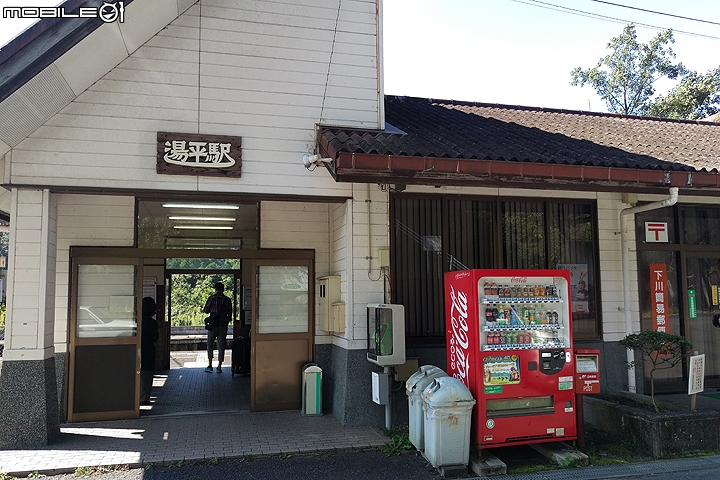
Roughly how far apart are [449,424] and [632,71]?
2666cm

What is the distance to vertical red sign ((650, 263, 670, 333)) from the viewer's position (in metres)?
8.56

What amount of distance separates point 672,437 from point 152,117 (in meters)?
7.12

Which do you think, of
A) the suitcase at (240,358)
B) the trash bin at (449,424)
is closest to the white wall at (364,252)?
the trash bin at (449,424)

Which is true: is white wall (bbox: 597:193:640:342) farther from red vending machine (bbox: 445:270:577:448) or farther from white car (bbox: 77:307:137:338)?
white car (bbox: 77:307:137:338)

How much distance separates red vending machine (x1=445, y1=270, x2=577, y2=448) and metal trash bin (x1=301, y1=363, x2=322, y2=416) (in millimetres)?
2435

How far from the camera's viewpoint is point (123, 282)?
309 inches

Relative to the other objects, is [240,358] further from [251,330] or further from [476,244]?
[476,244]

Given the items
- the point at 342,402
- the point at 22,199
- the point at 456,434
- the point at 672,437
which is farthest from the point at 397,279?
the point at 22,199

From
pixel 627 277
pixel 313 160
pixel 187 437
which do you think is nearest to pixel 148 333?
pixel 187 437

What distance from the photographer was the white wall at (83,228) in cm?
756

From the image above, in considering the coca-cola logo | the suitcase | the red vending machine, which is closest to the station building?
the coca-cola logo

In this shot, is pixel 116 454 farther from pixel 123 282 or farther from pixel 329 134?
pixel 329 134

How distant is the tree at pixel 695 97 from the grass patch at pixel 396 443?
2294 centimetres

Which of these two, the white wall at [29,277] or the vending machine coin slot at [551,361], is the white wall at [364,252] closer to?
the vending machine coin slot at [551,361]
